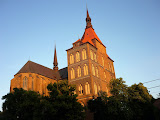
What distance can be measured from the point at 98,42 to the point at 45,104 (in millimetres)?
27780

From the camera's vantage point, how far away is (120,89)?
98.4 feet

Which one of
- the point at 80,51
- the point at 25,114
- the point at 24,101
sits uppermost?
Result: the point at 80,51

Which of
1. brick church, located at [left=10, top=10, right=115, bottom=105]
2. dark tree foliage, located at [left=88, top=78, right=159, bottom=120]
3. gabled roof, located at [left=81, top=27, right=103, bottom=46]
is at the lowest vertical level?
dark tree foliage, located at [left=88, top=78, right=159, bottom=120]

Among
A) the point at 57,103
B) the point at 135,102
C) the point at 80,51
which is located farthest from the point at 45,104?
the point at 80,51

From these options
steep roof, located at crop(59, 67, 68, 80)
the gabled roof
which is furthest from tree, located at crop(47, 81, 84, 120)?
steep roof, located at crop(59, 67, 68, 80)

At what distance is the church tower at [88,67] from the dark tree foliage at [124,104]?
7838mm

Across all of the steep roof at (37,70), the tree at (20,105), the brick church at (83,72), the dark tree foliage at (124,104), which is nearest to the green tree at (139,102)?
the dark tree foliage at (124,104)

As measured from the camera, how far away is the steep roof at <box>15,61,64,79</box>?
46125 millimetres

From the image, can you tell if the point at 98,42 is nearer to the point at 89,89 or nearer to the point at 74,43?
the point at 74,43

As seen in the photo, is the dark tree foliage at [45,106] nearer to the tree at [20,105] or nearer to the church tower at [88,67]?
the tree at [20,105]

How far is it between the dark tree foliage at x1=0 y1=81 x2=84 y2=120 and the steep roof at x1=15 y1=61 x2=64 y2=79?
16291 mm

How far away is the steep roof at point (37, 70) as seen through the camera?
46.1m

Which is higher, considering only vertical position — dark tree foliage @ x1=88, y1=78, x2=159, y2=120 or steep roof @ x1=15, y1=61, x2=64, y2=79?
steep roof @ x1=15, y1=61, x2=64, y2=79

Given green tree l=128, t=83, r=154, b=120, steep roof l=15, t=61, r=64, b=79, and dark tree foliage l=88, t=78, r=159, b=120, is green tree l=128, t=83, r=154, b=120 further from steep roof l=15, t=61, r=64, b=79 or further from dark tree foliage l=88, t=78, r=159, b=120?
steep roof l=15, t=61, r=64, b=79
